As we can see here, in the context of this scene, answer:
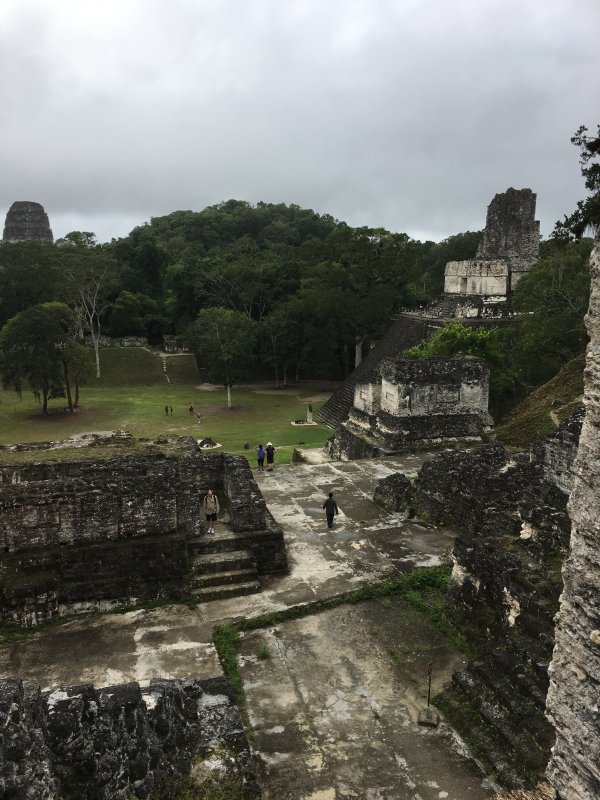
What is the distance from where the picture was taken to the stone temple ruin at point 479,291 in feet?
93.7

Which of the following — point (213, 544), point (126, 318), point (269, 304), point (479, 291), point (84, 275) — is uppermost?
point (84, 275)

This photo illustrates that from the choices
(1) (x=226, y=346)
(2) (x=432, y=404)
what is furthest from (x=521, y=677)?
(1) (x=226, y=346)

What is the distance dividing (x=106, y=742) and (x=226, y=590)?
13.5 ft

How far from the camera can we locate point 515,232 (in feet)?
121

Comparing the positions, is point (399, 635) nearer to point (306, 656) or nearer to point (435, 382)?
point (306, 656)

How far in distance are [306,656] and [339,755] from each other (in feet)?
4.99

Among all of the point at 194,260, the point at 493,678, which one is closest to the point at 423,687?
the point at 493,678

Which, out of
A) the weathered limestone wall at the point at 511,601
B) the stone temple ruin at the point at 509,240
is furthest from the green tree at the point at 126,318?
the weathered limestone wall at the point at 511,601

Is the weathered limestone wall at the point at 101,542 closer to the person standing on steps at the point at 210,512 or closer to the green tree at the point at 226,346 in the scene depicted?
the person standing on steps at the point at 210,512

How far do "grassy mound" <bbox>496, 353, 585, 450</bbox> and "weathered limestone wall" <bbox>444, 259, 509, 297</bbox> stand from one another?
20.7 metres

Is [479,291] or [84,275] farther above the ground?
[84,275]

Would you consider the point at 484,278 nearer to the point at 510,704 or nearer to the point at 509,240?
the point at 509,240

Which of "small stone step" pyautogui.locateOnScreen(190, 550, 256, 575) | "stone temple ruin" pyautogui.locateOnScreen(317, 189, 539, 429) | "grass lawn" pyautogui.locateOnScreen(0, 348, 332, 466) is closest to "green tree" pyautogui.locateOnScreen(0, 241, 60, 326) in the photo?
"grass lawn" pyautogui.locateOnScreen(0, 348, 332, 466)

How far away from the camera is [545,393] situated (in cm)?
1369
